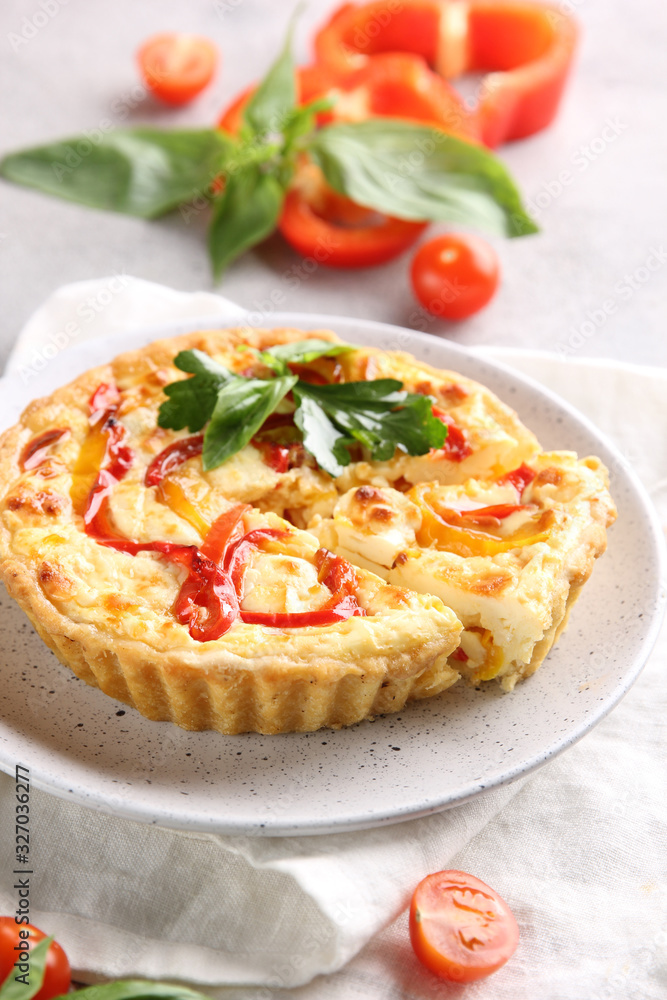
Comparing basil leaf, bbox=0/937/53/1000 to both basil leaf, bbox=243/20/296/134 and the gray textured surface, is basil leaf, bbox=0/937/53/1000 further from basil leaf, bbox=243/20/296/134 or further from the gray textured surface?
basil leaf, bbox=243/20/296/134

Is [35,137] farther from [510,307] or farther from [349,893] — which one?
[349,893]

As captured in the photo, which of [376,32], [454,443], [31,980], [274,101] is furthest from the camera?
[376,32]

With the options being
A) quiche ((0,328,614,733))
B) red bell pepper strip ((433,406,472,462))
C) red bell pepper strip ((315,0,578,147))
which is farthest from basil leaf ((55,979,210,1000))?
red bell pepper strip ((315,0,578,147))

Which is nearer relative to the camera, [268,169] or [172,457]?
[172,457]

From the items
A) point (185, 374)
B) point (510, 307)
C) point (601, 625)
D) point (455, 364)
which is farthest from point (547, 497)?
point (510, 307)

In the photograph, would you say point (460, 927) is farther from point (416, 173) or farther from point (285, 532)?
point (416, 173)

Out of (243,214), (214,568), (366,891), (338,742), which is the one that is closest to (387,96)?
(243,214)

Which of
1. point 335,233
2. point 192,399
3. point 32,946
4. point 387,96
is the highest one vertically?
point 387,96
